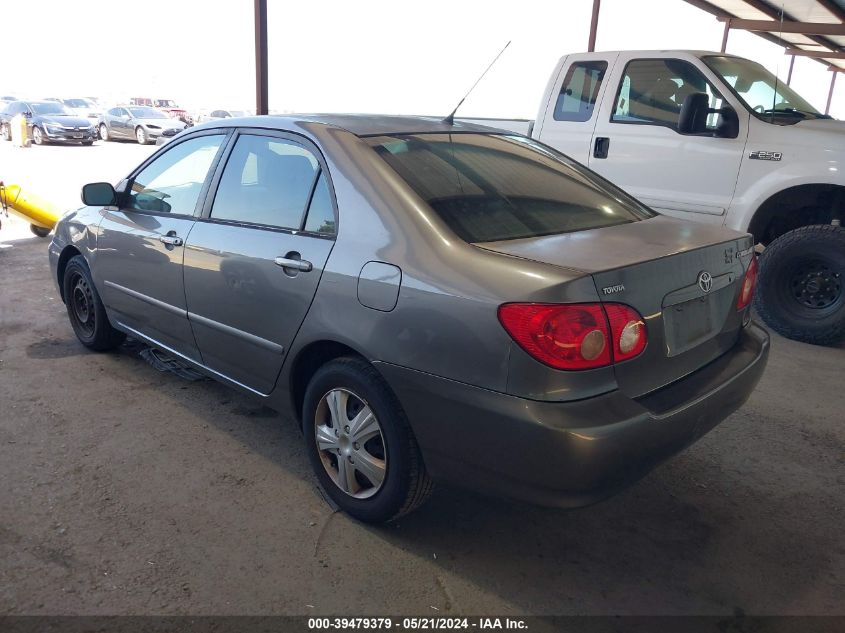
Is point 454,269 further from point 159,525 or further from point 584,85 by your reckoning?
point 584,85

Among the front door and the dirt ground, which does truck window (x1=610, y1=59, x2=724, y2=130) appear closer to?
the dirt ground

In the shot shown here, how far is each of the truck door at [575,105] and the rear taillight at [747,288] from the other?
326 centimetres

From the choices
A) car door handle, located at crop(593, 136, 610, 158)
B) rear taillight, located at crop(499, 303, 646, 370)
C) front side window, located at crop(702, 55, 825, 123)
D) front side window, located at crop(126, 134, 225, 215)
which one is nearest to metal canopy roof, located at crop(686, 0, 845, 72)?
front side window, located at crop(702, 55, 825, 123)

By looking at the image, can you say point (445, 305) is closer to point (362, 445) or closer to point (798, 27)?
point (362, 445)

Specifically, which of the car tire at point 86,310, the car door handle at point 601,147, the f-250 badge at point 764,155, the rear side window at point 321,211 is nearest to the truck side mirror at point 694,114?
the f-250 badge at point 764,155

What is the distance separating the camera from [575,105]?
19.9 feet

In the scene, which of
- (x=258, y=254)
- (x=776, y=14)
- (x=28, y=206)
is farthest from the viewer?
(x=776, y=14)

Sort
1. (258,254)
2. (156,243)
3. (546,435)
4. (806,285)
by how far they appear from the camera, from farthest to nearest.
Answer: (806,285) → (156,243) → (258,254) → (546,435)

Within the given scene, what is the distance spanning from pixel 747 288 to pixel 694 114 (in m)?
2.76

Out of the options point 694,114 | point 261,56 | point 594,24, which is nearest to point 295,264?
point 694,114

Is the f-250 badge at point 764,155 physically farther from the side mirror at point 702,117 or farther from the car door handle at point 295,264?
the car door handle at point 295,264

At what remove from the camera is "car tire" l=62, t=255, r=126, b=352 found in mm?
4344

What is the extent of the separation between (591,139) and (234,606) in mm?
4873

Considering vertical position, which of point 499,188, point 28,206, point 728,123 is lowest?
point 28,206
